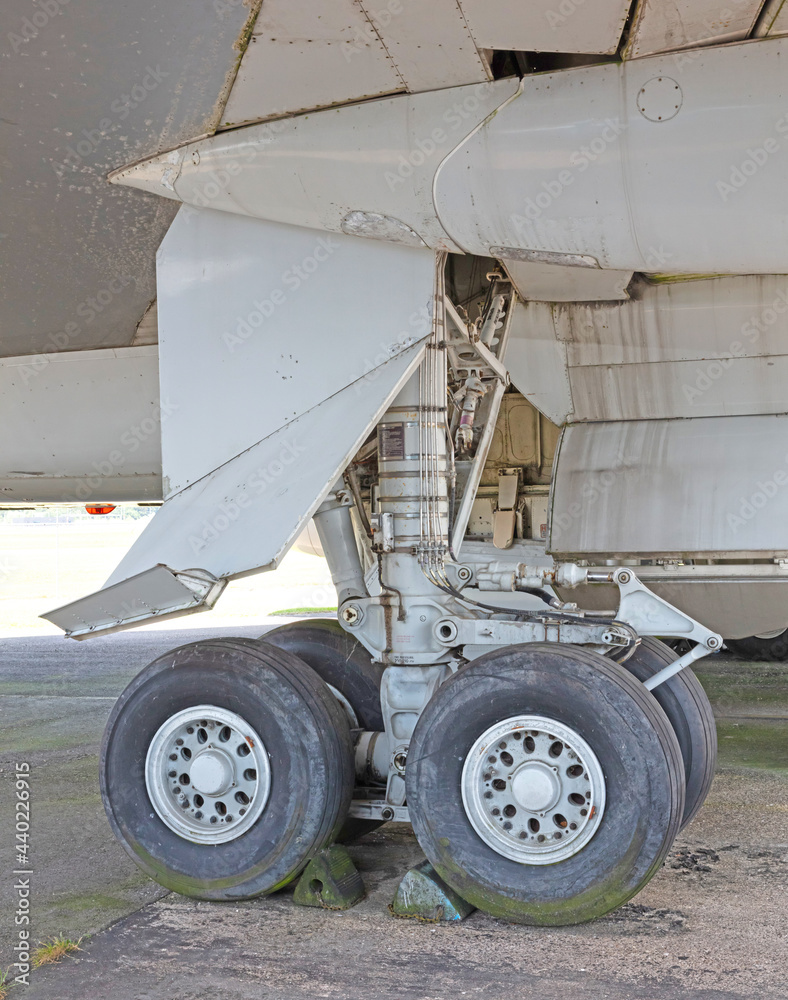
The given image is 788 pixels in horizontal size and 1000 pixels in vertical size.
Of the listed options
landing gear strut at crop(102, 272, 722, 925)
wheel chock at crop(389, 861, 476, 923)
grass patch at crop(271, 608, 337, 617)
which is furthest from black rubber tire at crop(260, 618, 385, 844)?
grass patch at crop(271, 608, 337, 617)

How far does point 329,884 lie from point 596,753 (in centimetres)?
91

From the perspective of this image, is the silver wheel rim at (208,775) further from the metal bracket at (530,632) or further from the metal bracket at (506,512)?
the metal bracket at (506,512)

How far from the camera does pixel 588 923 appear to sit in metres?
2.94

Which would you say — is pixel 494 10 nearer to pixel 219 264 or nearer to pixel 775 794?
pixel 219 264

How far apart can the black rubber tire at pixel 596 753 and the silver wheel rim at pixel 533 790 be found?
2 cm

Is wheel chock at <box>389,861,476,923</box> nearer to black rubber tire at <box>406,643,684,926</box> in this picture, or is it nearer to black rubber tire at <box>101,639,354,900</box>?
black rubber tire at <box>406,643,684,926</box>

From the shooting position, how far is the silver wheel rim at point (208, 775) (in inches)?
126

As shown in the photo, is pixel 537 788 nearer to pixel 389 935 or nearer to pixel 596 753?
pixel 596 753

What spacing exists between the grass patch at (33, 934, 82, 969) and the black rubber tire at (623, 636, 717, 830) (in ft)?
6.54

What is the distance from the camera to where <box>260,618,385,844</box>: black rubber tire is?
158 inches

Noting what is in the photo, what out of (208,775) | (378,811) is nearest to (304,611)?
(378,811)

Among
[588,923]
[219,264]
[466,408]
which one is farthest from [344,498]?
[588,923]

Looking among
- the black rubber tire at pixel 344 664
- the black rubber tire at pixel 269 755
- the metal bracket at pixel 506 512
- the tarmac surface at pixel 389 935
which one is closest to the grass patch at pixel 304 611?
the metal bracket at pixel 506 512

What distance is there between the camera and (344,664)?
407cm
